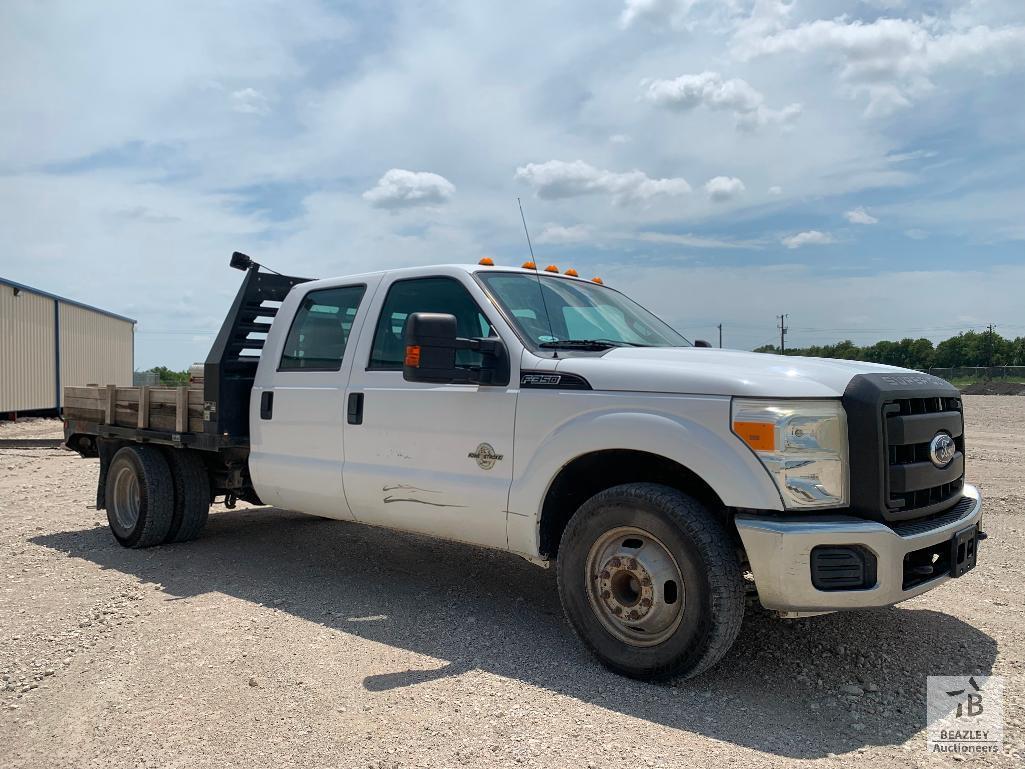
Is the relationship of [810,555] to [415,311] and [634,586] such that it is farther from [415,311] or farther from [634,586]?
[415,311]

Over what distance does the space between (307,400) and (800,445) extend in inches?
127

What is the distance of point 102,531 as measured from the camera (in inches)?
296

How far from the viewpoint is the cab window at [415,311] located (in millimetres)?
4664

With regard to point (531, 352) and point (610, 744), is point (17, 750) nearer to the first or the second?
point (610, 744)

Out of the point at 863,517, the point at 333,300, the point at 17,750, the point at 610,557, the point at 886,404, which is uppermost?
the point at 333,300

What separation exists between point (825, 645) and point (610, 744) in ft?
5.38

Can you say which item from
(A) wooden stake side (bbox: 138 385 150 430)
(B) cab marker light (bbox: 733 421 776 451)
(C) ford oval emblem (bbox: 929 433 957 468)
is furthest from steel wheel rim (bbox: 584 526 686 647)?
(A) wooden stake side (bbox: 138 385 150 430)

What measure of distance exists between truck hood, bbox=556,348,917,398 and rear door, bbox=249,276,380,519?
1779 millimetres

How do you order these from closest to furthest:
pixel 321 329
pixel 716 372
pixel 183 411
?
pixel 716 372 < pixel 321 329 < pixel 183 411

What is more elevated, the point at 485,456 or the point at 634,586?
the point at 485,456

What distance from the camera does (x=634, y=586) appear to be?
381cm

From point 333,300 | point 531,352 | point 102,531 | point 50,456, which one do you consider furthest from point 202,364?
point 50,456

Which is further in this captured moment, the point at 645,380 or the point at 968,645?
the point at 968,645

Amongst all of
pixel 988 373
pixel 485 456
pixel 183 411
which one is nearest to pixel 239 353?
pixel 183 411
